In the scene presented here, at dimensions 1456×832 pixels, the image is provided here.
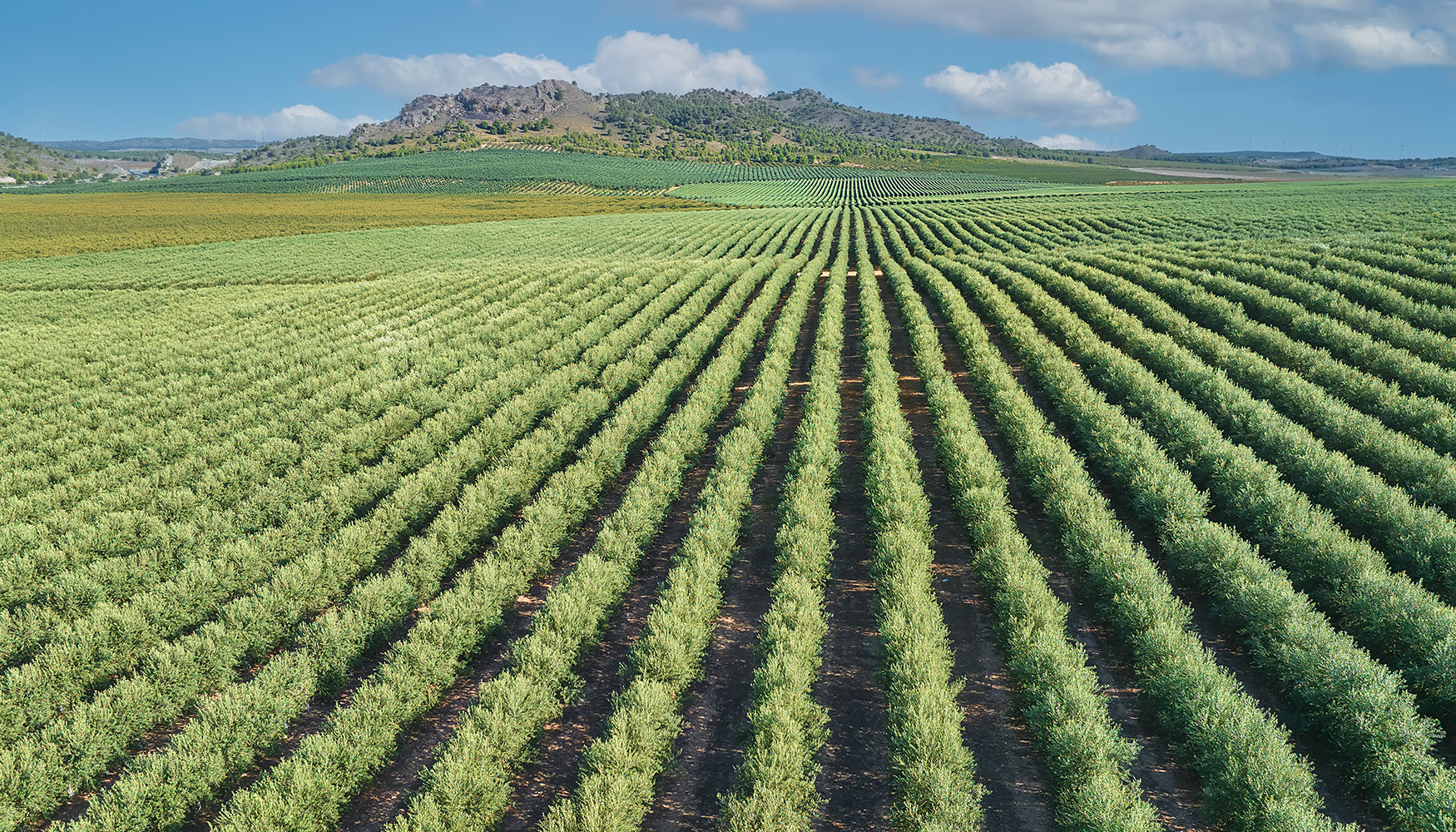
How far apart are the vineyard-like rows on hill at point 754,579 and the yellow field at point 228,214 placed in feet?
163

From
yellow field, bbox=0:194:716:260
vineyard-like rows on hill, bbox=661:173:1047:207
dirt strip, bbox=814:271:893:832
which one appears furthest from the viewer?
vineyard-like rows on hill, bbox=661:173:1047:207

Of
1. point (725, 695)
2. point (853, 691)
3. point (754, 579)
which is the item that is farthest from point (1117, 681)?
point (754, 579)

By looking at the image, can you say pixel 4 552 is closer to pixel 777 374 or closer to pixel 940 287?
pixel 777 374

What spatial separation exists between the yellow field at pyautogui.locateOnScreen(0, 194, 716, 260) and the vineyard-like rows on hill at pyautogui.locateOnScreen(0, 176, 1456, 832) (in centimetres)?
4975

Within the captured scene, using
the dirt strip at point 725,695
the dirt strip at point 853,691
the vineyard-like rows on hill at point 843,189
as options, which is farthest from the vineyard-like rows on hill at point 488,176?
the dirt strip at point 853,691

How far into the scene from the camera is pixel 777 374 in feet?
50.0

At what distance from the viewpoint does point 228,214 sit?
81.4 m

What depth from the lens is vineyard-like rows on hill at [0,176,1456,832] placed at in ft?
17.8

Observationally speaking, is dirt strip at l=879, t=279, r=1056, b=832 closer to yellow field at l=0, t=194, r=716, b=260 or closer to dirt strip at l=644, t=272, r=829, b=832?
dirt strip at l=644, t=272, r=829, b=832

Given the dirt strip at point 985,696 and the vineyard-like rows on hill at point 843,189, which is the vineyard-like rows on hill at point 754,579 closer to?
the dirt strip at point 985,696

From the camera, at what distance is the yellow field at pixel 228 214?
2195 inches

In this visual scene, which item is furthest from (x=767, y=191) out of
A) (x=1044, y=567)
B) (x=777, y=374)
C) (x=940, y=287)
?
(x=1044, y=567)

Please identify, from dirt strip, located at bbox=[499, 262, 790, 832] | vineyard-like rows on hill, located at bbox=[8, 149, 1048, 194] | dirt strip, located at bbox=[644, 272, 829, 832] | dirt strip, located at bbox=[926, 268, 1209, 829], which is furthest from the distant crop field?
dirt strip, located at bbox=[926, 268, 1209, 829]

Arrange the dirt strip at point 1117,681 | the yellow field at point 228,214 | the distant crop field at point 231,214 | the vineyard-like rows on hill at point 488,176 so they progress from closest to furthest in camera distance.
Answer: the dirt strip at point 1117,681 → the yellow field at point 228,214 → the distant crop field at point 231,214 → the vineyard-like rows on hill at point 488,176
